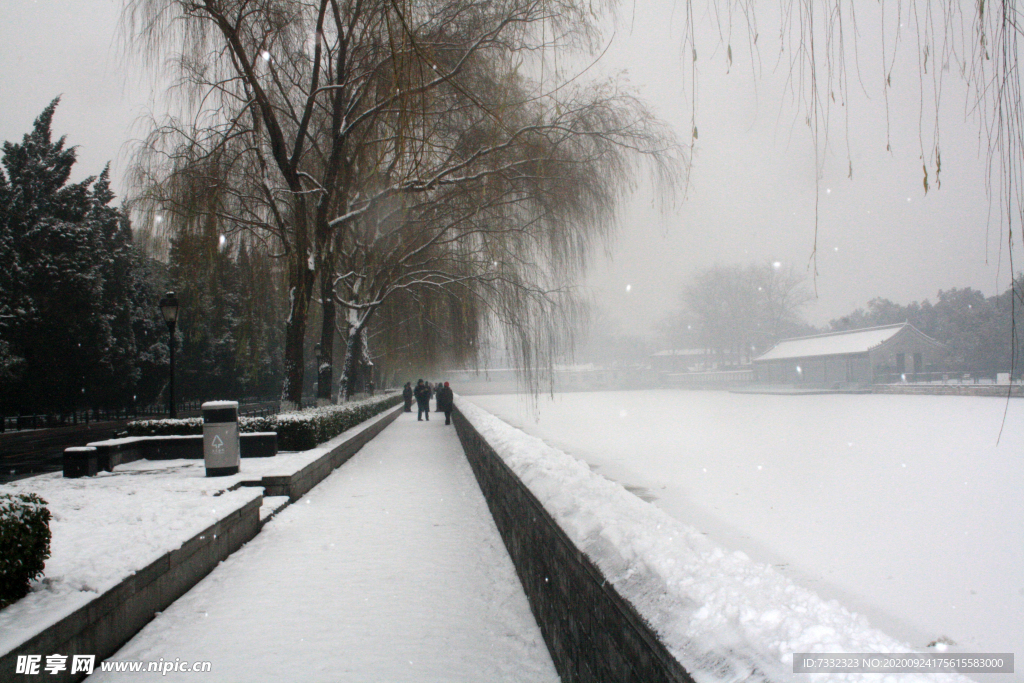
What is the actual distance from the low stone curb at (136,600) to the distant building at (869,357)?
54.3 m

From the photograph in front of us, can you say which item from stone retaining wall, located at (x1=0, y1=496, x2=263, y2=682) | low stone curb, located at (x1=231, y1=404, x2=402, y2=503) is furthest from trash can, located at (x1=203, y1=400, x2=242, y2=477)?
stone retaining wall, located at (x1=0, y1=496, x2=263, y2=682)

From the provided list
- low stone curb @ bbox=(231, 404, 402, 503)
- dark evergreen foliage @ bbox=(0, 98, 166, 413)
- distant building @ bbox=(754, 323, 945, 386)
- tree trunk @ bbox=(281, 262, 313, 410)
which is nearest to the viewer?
low stone curb @ bbox=(231, 404, 402, 503)

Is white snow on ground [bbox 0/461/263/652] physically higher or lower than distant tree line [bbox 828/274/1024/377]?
lower

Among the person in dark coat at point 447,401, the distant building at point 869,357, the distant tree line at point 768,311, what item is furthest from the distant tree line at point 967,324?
the person in dark coat at point 447,401

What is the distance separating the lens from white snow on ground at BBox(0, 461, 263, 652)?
3672mm

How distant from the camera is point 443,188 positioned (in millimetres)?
14156

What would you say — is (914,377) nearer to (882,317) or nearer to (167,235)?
(882,317)

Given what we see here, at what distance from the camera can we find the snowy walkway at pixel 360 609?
4.03 metres

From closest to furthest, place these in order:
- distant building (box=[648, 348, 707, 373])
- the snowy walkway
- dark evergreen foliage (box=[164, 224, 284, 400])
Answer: the snowy walkway, dark evergreen foliage (box=[164, 224, 284, 400]), distant building (box=[648, 348, 707, 373])

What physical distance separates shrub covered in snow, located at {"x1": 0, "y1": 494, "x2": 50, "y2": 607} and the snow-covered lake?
189 inches

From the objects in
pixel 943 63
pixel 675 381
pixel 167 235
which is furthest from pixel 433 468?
pixel 675 381

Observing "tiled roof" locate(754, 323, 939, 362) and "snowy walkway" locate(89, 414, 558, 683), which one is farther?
"tiled roof" locate(754, 323, 939, 362)

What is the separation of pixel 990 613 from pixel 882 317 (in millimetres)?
84360

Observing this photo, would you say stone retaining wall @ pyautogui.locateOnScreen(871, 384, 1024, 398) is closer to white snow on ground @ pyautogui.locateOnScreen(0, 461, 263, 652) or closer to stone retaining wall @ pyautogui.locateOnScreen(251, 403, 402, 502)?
stone retaining wall @ pyautogui.locateOnScreen(251, 403, 402, 502)
